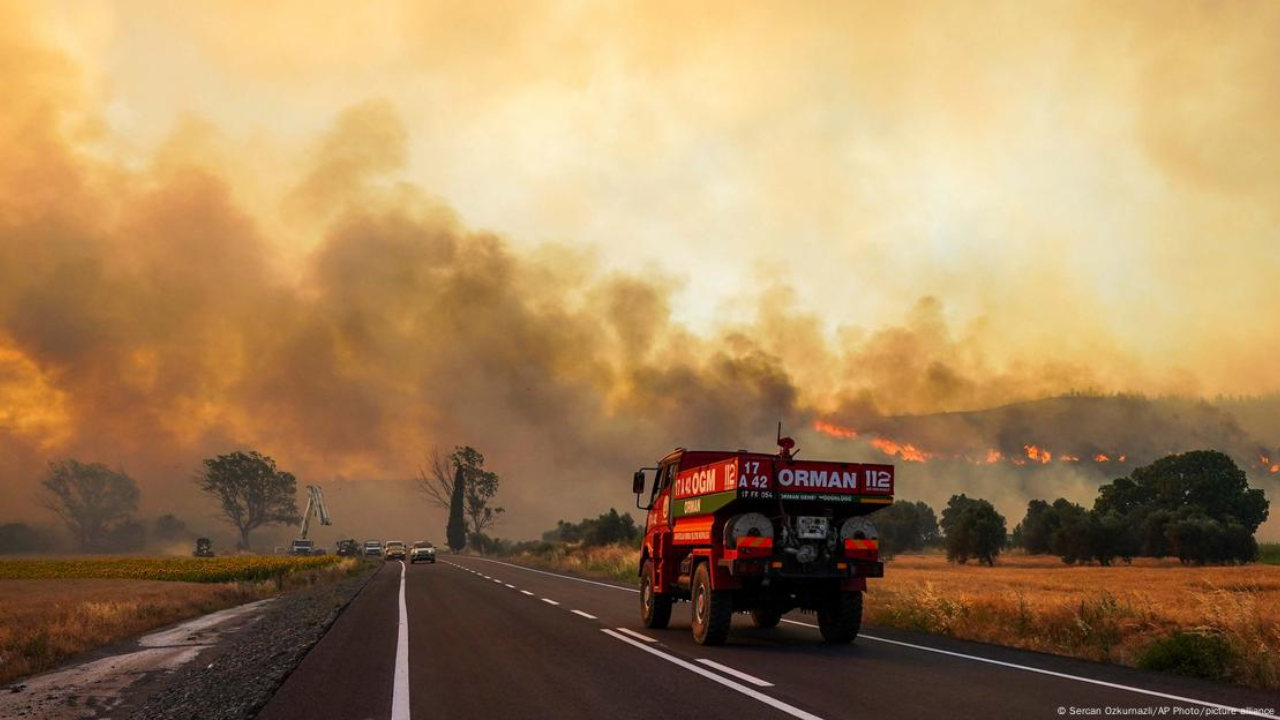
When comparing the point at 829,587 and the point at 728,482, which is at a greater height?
the point at 728,482

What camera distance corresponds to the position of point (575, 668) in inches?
431

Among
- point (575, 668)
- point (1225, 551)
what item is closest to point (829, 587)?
point (575, 668)

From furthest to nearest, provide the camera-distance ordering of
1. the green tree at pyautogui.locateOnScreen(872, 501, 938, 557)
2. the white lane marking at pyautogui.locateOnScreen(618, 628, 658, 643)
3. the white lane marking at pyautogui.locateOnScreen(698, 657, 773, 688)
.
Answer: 1. the green tree at pyautogui.locateOnScreen(872, 501, 938, 557)
2. the white lane marking at pyautogui.locateOnScreen(618, 628, 658, 643)
3. the white lane marking at pyautogui.locateOnScreen(698, 657, 773, 688)

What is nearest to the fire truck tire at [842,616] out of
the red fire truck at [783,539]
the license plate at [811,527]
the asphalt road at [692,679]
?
the red fire truck at [783,539]

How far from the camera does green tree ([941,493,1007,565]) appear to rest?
8150cm

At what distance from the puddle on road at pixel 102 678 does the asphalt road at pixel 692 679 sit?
2.63 metres

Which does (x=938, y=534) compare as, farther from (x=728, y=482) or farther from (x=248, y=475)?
(x=728, y=482)

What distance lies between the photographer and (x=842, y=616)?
1404 centimetres

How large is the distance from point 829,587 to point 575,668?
16.6 ft

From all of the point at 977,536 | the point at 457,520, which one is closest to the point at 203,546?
the point at 457,520

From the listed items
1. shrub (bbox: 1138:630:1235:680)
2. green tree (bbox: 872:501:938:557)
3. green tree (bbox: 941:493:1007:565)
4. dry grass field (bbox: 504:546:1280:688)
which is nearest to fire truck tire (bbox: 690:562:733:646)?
dry grass field (bbox: 504:546:1280:688)

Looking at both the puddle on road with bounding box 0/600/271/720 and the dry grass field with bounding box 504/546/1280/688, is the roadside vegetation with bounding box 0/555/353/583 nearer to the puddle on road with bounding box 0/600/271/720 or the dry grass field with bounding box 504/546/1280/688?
the puddle on road with bounding box 0/600/271/720

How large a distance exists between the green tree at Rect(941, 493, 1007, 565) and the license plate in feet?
241

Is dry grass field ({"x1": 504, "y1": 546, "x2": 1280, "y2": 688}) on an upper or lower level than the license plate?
lower
